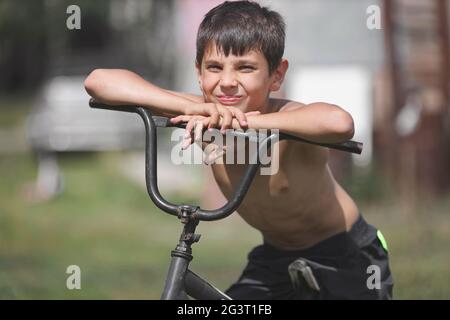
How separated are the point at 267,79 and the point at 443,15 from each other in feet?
22.4

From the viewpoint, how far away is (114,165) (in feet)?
44.9

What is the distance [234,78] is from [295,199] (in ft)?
1.86

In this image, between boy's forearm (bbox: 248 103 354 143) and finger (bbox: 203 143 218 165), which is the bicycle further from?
finger (bbox: 203 143 218 165)

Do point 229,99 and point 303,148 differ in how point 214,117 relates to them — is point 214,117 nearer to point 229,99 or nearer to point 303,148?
point 229,99

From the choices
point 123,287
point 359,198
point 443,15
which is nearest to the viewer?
point 123,287

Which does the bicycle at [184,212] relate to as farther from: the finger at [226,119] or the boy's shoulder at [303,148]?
the boy's shoulder at [303,148]

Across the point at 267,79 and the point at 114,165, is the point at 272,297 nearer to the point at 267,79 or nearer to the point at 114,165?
the point at 267,79

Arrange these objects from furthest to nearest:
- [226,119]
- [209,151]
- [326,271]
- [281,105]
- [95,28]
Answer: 1. [95,28]
2. [326,271]
3. [281,105]
4. [209,151]
5. [226,119]

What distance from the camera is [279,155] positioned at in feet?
11.3

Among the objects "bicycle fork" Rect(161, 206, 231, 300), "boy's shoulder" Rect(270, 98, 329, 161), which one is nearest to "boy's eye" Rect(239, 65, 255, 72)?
"boy's shoulder" Rect(270, 98, 329, 161)

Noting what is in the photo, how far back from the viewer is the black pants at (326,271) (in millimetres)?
3619

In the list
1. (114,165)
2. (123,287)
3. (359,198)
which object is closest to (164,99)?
(123,287)

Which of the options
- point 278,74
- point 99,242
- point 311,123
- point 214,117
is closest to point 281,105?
point 278,74

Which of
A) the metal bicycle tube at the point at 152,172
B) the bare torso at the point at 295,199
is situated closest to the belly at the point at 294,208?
the bare torso at the point at 295,199
